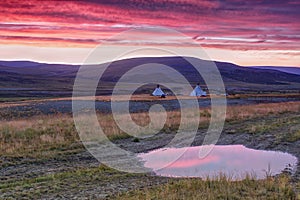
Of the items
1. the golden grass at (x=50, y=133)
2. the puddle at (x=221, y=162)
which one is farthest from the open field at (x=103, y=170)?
the puddle at (x=221, y=162)

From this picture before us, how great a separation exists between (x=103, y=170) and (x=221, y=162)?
409 cm

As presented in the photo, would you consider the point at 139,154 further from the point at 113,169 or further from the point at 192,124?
the point at 192,124

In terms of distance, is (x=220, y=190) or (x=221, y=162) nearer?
(x=220, y=190)

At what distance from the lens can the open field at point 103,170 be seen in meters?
9.12

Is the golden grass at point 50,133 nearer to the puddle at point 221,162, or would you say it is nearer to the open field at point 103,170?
the open field at point 103,170

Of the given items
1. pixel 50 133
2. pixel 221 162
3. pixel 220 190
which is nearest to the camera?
pixel 220 190

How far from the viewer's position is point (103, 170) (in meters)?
12.0

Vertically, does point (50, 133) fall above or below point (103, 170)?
above

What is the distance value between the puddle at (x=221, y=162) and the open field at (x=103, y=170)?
74cm

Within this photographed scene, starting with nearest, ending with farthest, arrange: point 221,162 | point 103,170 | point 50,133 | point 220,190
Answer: point 220,190
point 103,170
point 221,162
point 50,133

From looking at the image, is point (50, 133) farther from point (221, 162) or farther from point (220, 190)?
point (220, 190)

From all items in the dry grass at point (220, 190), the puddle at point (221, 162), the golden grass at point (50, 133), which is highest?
the golden grass at point (50, 133)

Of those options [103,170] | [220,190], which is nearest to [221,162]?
[103,170]

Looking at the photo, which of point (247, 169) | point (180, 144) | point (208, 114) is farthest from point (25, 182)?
point (208, 114)
